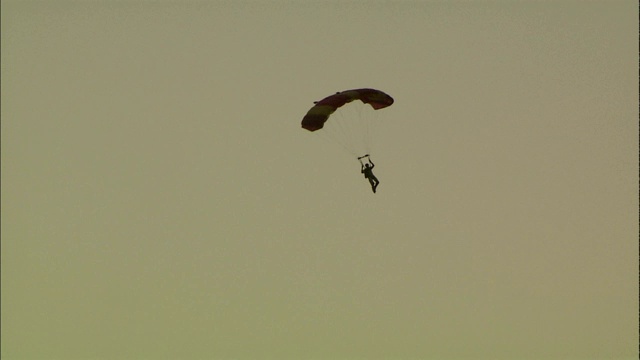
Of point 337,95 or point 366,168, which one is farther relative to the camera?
point 366,168

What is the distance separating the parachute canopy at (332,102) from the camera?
21.0 meters

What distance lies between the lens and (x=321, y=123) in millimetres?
21438

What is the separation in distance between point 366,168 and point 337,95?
256cm

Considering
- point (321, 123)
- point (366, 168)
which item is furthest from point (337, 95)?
point (366, 168)

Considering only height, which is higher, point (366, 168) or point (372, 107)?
point (372, 107)

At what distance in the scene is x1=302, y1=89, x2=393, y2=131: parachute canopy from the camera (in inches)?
827

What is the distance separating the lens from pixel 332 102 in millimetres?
20984

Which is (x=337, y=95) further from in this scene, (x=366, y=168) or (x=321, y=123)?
(x=366, y=168)

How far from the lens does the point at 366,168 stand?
2259cm

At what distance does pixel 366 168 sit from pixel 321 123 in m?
2.09

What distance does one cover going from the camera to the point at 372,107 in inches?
878

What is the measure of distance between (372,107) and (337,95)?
62.2 inches

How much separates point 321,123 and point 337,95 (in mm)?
892
